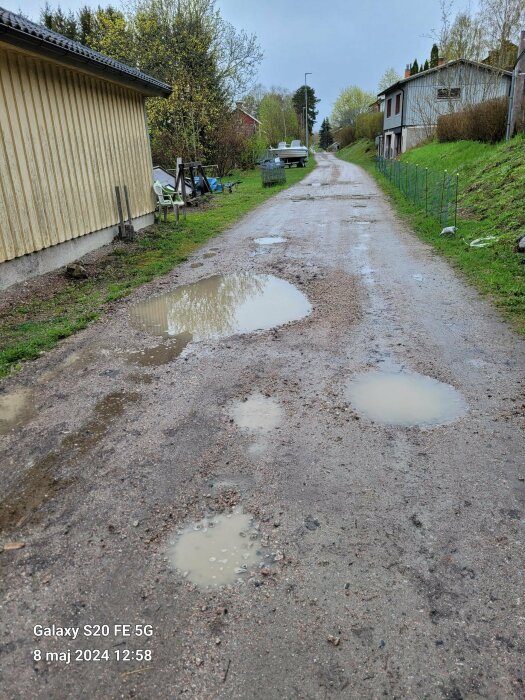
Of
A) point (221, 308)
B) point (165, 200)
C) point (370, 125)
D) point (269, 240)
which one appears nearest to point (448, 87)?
point (165, 200)

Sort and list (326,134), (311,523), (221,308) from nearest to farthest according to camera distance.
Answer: (311,523) → (221,308) → (326,134)

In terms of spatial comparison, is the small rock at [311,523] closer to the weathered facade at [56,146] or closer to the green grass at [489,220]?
the green grass at [489,220]

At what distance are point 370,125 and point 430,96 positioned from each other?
18409mm

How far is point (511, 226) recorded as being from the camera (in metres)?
9.91

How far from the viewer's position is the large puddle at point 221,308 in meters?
6.29

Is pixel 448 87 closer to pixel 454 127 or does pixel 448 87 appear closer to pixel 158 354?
pixel 454 127

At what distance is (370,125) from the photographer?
53.3 meters

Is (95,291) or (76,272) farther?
(76,272)

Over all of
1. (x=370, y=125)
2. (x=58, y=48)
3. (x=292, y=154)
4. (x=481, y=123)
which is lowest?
(x=292, y=154)

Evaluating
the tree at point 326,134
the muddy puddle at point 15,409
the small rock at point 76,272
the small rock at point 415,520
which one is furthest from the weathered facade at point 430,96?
the tree at point 326,134

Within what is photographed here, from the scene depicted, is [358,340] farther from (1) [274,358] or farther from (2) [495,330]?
(2) [495,330]

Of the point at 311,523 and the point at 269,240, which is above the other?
the point at 269,240

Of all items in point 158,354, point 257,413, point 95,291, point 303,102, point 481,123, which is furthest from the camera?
point 303,102

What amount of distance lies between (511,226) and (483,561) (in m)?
8.95
